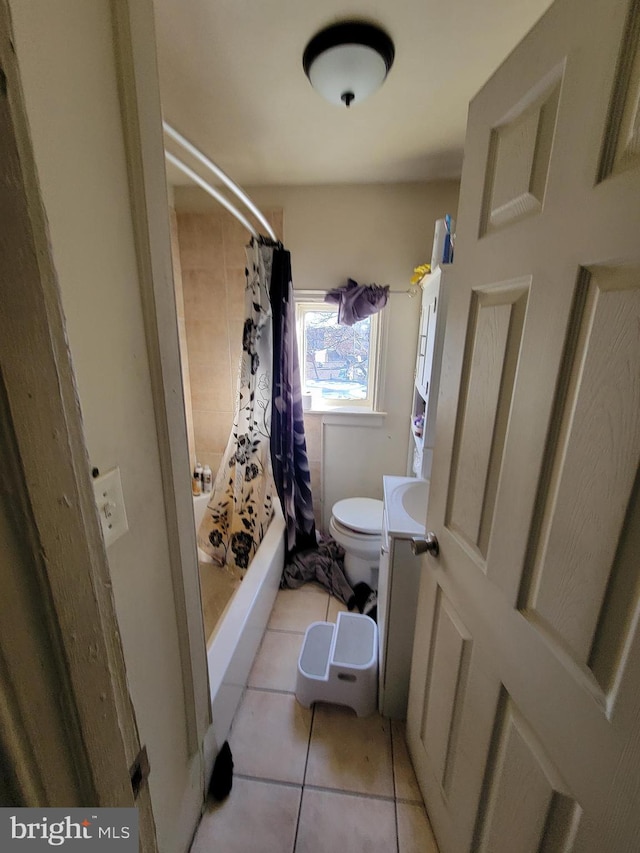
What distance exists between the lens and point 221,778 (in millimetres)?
1195

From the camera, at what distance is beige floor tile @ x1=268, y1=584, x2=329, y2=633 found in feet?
6.31

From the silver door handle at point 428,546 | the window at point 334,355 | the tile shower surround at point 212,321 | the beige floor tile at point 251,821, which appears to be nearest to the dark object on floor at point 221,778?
the beige floor tile at point 251,821

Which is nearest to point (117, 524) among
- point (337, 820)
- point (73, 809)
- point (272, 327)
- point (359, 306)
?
point (73, 809)

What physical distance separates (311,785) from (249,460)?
4.68 ft

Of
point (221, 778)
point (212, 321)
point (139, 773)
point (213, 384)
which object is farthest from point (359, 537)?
point (212, 321)

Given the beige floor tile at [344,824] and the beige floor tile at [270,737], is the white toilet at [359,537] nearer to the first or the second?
the beige floor tile at [270,737]

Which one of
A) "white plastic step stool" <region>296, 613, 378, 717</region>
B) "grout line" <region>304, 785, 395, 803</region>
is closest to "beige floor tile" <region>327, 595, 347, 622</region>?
"white plastic step stool" <region>296, 613, 378, 717</region>

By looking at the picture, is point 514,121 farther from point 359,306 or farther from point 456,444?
point 359,306

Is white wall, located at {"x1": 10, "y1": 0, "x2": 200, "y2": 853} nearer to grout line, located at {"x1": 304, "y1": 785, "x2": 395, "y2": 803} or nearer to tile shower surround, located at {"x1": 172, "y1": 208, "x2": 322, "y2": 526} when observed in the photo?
grout line, located at {"x1": 304, "y1": 785, "x2": 395, "y2": 803}

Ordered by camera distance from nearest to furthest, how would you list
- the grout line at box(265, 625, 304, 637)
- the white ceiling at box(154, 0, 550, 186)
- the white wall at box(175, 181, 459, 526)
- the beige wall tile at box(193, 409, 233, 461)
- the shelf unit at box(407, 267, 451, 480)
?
1. the white ceiling at box(154, 0, 550, 186)
2. the shelf unit at box(407, 267, 451, 480)
3. the grout line at box(265, 625, 304, 637)
4. the white wall at box(175, 181, 459, 526)
5. the beige wall tile at box(193, 409, 233, 461)

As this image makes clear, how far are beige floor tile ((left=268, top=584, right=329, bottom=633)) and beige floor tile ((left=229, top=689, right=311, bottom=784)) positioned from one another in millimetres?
387

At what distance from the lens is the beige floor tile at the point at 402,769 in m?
1.22

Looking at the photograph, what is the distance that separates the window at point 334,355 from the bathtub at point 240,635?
1.03 meters

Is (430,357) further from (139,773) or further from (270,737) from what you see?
(270,737)
